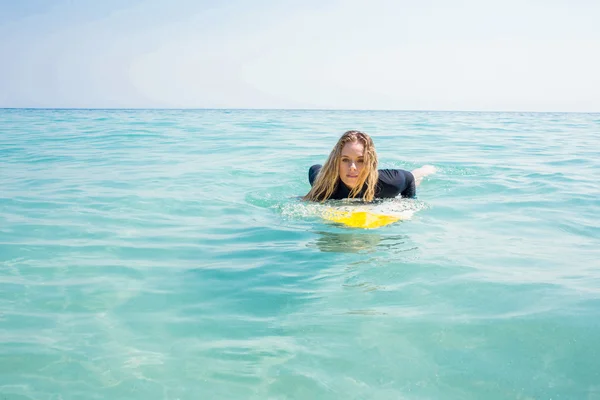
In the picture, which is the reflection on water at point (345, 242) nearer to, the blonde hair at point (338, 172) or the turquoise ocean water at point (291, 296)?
the turquoise ocean water at point (291, 296)

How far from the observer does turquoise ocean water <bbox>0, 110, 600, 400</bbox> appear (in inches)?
96.1

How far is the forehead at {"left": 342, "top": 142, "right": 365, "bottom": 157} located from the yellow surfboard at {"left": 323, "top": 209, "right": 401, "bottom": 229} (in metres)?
0.57

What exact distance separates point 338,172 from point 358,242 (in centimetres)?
110

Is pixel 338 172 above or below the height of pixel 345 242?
above

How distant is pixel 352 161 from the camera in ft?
17.0

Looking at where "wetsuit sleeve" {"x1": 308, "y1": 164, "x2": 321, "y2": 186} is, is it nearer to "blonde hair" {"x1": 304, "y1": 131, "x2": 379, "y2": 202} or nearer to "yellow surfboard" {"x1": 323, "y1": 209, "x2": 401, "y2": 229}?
"blonde hair" {"x1": 304, "y1": 131, "x2": 379, "y2": 202}

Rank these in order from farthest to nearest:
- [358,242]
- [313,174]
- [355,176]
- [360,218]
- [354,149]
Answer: [313,174] < [355,176] < [354,149] < [360,218] < [358,242]

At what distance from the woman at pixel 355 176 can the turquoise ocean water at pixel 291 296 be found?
0.64 feet

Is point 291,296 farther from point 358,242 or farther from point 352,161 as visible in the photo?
point 352,161

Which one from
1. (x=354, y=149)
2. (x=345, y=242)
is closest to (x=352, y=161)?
(x=354, y=149)

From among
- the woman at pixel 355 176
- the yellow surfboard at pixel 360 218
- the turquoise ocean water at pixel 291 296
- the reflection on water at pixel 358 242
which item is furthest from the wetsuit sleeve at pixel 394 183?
the reflection on water at pixel 358 242

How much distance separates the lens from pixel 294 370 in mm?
2488

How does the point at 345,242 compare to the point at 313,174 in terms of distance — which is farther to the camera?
the point at 313,174

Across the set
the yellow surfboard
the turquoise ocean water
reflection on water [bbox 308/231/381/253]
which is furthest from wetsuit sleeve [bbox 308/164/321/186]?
reflection on water [bbox 308/231/381/253]
